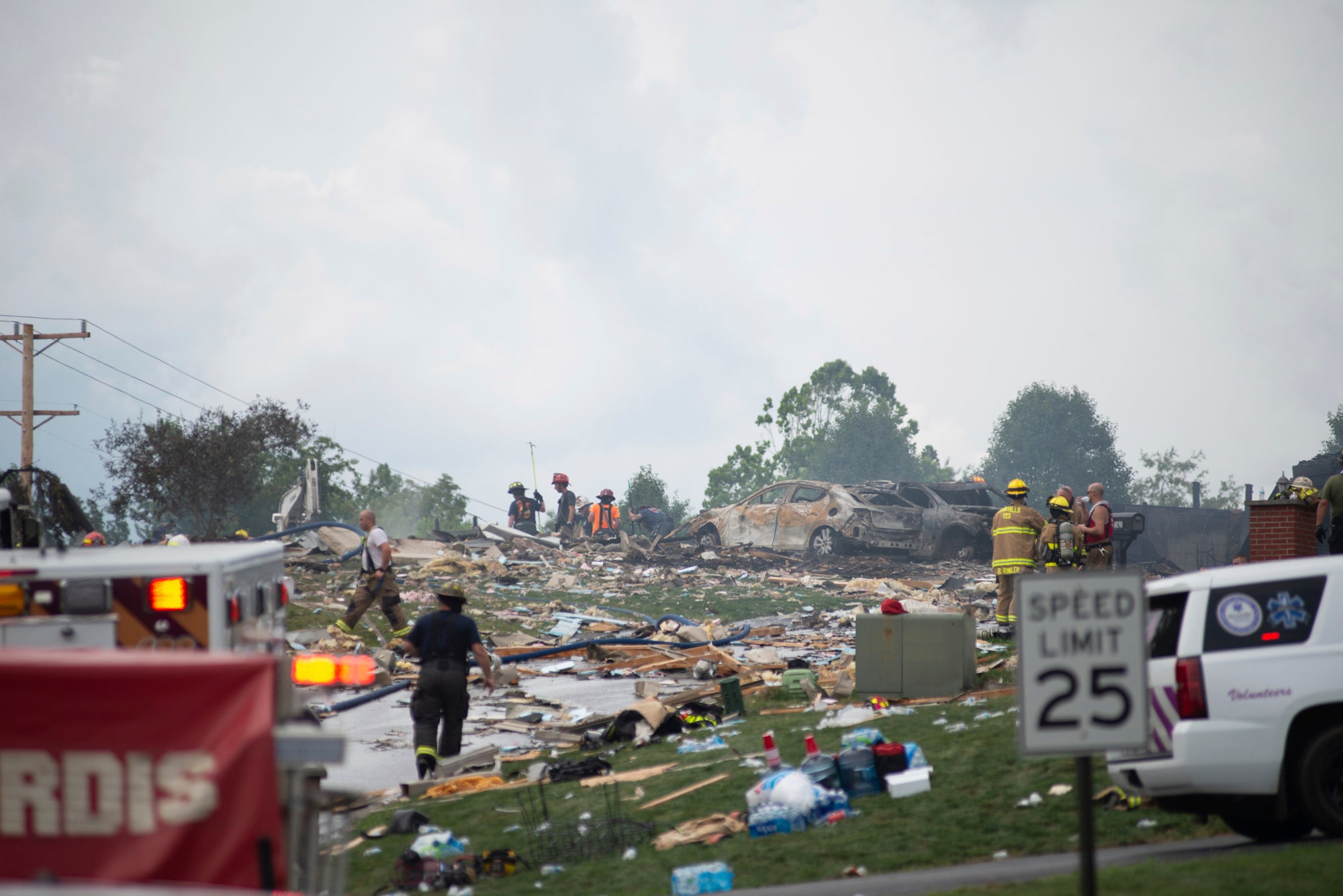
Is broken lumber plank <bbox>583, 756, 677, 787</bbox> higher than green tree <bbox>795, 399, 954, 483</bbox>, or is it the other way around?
green tree <bbox>795, 399, 954, 483</bbox>

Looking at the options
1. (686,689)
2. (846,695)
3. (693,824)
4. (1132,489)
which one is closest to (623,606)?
A: (686,689)

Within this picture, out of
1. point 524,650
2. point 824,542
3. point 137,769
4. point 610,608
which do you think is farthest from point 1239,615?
point 824,542

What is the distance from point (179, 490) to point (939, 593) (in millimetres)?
21186

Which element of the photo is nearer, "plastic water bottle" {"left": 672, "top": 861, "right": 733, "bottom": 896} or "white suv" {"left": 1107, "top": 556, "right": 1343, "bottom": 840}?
"white suv" {"left": 1107, "top": 556, "right": 1343, "bottom": 840}

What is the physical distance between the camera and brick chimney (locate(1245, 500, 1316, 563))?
13.8 m

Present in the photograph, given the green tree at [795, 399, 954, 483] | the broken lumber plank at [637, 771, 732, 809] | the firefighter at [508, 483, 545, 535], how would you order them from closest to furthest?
the broken lumber plank at [637, 771, 732, 809] < the firefighter at [508, 483, 545, 535] < the green tree at [795, 399, 954, 483]

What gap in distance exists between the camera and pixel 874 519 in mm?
25656

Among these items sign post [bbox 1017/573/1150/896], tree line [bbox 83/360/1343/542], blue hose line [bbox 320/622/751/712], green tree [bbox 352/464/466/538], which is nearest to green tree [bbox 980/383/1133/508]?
tree line [bbox 83/360/1343/542]

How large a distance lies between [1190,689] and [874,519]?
19465 mm

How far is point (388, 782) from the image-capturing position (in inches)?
404

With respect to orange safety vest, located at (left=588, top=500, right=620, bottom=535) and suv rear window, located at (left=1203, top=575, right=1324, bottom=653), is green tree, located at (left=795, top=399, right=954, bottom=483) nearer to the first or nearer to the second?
orange safety vest, located at (left=588, top=500, right=620, bottom=535)

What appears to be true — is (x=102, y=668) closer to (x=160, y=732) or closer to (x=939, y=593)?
(x=160, y=732)

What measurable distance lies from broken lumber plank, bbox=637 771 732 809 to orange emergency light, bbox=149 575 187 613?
4046mm

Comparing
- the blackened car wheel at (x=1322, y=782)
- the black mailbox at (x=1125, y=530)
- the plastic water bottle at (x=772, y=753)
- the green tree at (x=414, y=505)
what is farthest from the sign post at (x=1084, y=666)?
the green tree at (x=414, y=505)
